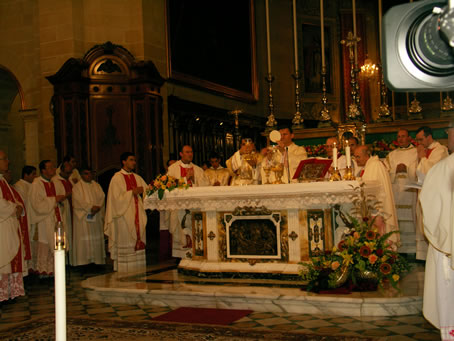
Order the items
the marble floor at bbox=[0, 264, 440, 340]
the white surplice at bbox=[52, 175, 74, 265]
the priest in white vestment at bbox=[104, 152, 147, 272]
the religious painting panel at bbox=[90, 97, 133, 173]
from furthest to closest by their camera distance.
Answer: the religious painting panel at bbox=[90, 97, 133, 173] < the white surplice at bbox=[52, 175, 74, 265] < the priest in white vestment at bbox=[104, 152, 147, 272] < the marble floor at bbox=[0, 264, 440, 340]

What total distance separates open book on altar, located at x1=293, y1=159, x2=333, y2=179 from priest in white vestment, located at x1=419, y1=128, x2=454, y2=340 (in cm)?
235

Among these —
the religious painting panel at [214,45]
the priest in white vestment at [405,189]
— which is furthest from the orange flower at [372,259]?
the religious painting panel at [214,45]

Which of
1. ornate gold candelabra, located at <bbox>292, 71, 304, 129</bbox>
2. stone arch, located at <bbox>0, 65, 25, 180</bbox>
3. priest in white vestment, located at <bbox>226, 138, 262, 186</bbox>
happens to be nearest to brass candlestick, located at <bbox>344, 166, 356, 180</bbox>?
priest in white vestment, located at <bbox>226, 138, 262, 186</bbox>

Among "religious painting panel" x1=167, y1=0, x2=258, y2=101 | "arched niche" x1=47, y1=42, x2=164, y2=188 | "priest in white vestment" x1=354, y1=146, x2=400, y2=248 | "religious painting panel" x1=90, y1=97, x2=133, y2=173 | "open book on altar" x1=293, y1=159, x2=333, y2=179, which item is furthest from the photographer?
"religious painting panel" x1=167, y1=0, x2=258, y2=101

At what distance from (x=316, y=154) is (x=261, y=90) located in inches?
353

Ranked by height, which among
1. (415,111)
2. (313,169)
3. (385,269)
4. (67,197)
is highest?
(415,111)

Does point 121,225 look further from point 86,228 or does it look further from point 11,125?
point 11,125

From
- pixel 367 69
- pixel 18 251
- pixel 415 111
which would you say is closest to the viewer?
pixel 18 251

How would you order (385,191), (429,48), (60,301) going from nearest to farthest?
(60,301) < (429,48) < (385,191)

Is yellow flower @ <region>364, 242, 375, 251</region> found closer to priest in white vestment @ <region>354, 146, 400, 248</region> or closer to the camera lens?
priest in white vestment @ <region>354, 146, 400, 248</region>

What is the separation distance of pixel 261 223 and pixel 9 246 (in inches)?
117

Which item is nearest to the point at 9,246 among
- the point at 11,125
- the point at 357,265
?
the point at 357,265

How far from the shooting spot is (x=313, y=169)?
656 centimetres

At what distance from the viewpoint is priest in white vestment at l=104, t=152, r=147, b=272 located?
27.7 feet
